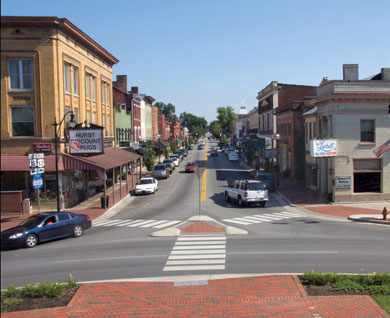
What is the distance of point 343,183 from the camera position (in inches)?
1241

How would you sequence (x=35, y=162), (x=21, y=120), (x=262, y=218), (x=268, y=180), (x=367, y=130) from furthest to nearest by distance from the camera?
A: 1. (x=268, y=180)
2. (x=367, y=130)
3. (x=262, y=218)
4. (x=35, y=162)
5. (x=21, y=120)

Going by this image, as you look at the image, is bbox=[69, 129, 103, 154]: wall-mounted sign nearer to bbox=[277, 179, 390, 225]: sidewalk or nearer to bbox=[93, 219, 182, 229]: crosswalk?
bbox=[93, 219, 182, 229]: crosswalk

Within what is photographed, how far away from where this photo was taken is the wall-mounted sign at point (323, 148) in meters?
30.3

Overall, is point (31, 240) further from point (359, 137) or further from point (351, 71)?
point (351, 71)

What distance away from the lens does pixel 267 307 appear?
10.6 metres

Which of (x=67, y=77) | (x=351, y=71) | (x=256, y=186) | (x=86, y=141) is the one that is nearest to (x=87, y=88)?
(x=67, y=77)

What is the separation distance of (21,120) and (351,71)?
3104 cm

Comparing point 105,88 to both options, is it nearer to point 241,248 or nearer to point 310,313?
point 241,248

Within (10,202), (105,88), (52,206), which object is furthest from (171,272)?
(105,88)

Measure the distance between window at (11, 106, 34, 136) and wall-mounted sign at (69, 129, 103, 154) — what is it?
15124 millimetres

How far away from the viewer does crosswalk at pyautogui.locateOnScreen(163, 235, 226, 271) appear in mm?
14453

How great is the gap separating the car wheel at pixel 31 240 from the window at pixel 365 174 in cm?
2358

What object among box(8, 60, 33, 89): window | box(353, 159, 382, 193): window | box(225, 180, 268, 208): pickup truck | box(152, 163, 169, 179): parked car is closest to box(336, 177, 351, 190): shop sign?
box(353, 159, 382, 193): window

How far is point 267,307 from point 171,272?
13.7 ft
